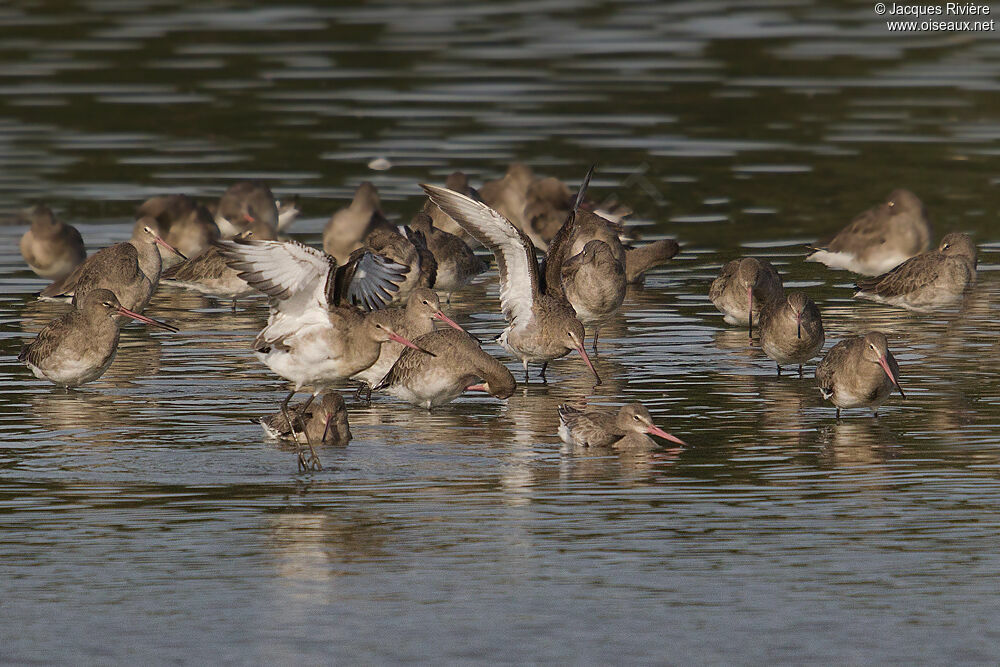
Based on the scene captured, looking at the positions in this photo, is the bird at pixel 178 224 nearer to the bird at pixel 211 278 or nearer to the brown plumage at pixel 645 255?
the bird at pixel 211 278

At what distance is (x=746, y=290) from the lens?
55.0 feet

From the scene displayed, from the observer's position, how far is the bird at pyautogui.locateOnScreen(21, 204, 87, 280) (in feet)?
64.0

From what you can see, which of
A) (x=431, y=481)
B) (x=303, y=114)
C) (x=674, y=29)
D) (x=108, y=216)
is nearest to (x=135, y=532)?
(x=431, y=481)

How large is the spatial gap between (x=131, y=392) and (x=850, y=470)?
231 inches

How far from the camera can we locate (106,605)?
908 cm

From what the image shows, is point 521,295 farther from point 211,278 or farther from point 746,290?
point 211,278

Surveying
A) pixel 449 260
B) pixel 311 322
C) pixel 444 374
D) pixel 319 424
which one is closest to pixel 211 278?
pixel 449 260

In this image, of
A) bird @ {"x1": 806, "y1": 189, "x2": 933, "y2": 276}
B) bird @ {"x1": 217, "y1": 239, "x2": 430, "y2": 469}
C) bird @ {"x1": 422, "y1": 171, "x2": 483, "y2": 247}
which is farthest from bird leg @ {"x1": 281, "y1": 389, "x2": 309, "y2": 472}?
bird @ {"x1": 806, "y1": 189, "x2": 933, "y2": 276}

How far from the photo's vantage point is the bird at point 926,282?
17.5 meters

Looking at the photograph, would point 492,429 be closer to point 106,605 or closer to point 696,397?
point 696,397

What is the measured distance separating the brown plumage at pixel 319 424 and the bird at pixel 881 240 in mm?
9068

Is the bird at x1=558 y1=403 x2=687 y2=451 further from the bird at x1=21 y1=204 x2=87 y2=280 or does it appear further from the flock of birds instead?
the bird at x1=21 y1=204 x2=87 y2=280

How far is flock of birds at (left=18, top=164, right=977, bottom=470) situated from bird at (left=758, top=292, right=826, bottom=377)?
0.02 m

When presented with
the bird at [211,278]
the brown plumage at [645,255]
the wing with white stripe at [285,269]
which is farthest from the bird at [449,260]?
the wing with white stripe at [285,269]
